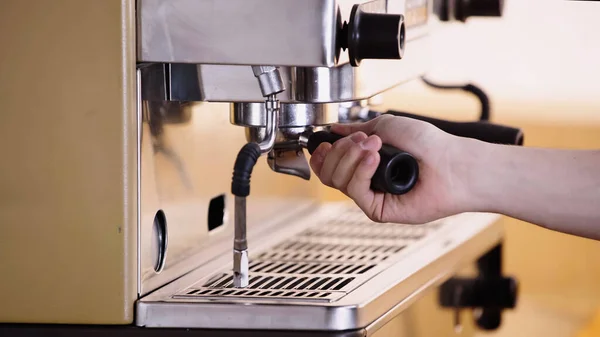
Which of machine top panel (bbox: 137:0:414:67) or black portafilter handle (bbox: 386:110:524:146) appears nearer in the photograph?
machine top panel (bbox: 137:0:414:67)

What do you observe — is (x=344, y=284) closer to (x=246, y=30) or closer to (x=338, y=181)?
(x=338, y=181)

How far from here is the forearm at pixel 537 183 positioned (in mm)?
682

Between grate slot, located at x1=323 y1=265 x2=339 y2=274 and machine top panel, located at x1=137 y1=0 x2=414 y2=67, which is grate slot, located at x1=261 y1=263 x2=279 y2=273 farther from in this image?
machine top panel, located at x1=137 y1=0 x2=414 y2=67

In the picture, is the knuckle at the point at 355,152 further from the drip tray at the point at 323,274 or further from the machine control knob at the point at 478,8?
the machine control knob at the point at 478,8

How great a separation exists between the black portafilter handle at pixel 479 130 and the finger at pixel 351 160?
4.3 inches

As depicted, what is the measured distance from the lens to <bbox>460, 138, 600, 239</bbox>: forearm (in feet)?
2.24

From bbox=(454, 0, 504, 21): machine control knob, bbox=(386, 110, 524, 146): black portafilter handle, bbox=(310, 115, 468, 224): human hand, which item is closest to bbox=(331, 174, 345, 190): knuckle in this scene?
bbox=(310, 115, 468, 224): human hand

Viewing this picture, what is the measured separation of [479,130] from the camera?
2.44ft

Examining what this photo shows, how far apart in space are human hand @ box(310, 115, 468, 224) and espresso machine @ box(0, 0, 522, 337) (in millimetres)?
23

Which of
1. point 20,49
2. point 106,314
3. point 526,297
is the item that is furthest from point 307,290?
point 526,297

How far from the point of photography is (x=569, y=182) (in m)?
0.69

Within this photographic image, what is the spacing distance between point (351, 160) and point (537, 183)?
0.46 feet

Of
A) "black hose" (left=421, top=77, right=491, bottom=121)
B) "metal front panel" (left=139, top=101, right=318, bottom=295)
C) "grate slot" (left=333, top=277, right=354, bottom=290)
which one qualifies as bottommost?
"grate slot" (left=333, top=277, right=354, bottom=290)

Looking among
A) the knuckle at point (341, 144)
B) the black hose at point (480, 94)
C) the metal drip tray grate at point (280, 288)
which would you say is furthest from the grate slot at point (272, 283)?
the black hose at point (480, 94)
